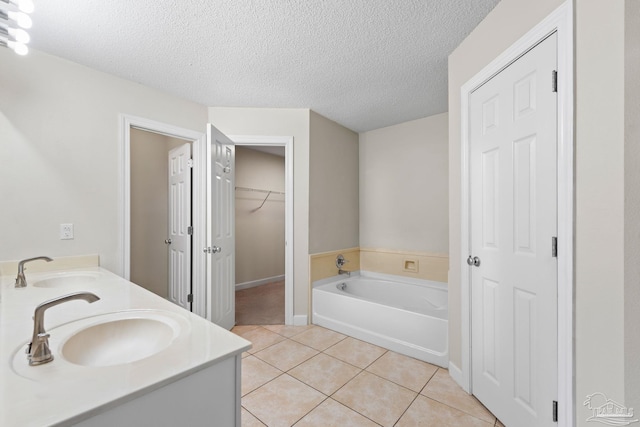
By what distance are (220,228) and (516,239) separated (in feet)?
7.49

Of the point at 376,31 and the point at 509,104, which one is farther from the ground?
the point at 376,31

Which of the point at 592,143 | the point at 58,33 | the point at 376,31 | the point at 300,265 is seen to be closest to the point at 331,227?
the point at 300,265

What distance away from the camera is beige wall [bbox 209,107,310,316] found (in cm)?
283

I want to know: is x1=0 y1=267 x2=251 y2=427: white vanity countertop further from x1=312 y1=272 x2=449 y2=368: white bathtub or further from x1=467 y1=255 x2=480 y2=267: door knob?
x1=312 y1=272 x2=449 y2=368: white bathtub

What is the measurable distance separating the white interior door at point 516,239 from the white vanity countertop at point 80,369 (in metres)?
1.33

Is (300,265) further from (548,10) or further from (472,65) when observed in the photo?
(548,10)

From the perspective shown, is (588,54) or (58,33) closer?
(588,54)

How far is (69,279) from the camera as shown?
1731 mm

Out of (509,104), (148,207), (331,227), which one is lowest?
(331,227)

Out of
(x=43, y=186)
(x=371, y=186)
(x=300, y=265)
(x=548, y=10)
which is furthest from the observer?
(x=371, y=186)

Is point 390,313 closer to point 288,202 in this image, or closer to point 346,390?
point 346,390

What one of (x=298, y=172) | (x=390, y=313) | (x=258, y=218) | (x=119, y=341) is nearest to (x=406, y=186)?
(x=298, y=172)

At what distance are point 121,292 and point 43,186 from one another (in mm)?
1153

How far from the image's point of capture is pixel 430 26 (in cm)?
163
